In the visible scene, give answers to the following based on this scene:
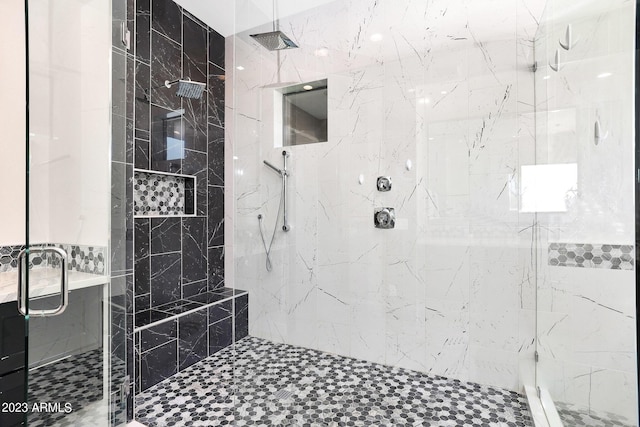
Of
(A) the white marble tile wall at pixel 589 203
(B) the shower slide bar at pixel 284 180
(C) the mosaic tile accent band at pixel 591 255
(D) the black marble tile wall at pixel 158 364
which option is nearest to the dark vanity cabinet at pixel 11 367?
(D) the black marble tile wall at pixel 158 364

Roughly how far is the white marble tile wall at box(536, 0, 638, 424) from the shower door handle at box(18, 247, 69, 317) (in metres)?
A: 1.70

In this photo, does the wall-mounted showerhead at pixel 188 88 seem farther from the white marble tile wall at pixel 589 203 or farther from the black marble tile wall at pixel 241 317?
the white marble tile wall at pixel 589 203

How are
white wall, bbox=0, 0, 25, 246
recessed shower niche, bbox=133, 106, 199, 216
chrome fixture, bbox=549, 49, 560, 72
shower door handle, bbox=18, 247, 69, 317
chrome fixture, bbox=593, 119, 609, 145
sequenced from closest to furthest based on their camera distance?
shower door handle, bbox=18, 247, 69, 317, chrome fixture, bbox=593, 119, 609, 145, chrome fixture, bbox=549, 49, 560, 72, white wall, bbox=0, 0, 25, 246, recessed shower niche, bbox=133, 106, 199, 216

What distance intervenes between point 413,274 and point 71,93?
6.71 feet

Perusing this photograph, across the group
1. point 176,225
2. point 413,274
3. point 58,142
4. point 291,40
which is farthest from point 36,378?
point 291,40

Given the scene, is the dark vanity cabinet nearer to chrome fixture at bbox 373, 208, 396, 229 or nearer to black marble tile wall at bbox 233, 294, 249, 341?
black marble tile wall at bbox 233, 294, 249, 341

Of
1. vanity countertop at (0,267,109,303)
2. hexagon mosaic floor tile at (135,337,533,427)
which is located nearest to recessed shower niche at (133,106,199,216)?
vanity countertop at (0,267,109,303)

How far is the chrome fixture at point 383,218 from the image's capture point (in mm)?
2174

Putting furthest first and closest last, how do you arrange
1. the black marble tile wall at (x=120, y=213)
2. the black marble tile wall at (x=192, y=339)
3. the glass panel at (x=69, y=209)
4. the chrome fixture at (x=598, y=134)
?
the black marble tile wall at (x=192, y=339) < the black marble tile wall at (x=120, y=213) < the chrome fixture at (x=598, y=134) < the glass panel at (x=69, y=209)

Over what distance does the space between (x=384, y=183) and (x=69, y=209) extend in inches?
67.0

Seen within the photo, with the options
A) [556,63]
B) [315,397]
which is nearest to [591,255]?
[556,63]

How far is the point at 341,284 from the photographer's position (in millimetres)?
2217

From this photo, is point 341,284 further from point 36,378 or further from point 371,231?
point 36,378

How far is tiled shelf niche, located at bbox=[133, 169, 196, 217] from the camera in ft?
8.31
